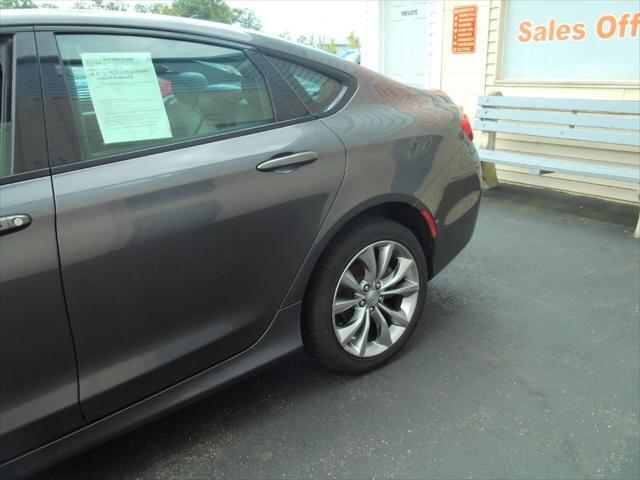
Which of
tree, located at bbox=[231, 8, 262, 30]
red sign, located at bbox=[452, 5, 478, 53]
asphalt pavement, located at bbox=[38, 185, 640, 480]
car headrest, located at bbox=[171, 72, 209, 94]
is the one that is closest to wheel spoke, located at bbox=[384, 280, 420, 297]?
asphalt pavement, located at bbox=[38, 185, 640, 480]

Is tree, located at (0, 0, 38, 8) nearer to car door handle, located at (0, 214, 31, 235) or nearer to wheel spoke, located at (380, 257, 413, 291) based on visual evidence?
car door handle, located at (0, 214, 31, 235)

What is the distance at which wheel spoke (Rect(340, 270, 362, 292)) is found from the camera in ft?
7.24

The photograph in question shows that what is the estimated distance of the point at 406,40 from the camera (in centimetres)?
693

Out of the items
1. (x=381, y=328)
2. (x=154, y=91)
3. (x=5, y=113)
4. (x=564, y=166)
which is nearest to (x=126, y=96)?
(x=154, y=91)

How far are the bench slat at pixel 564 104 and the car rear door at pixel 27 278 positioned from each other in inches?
179

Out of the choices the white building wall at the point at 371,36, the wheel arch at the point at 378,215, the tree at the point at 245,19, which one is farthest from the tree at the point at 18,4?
the white building wall at the point at 371,36

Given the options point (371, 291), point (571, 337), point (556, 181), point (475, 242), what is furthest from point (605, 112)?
point (371, 291)

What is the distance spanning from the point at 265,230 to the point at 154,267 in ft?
1.39

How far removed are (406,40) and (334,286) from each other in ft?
18.6

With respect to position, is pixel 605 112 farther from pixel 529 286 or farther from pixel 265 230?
pixel 265 230

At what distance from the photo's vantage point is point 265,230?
188 cm

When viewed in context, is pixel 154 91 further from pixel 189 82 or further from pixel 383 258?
pixel 383 258

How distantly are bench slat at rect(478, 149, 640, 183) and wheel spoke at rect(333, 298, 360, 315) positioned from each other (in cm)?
306

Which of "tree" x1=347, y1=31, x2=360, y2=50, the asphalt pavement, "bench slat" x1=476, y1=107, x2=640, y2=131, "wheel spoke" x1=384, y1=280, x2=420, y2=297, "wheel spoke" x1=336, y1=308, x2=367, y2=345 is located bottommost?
the asphalt pavement
